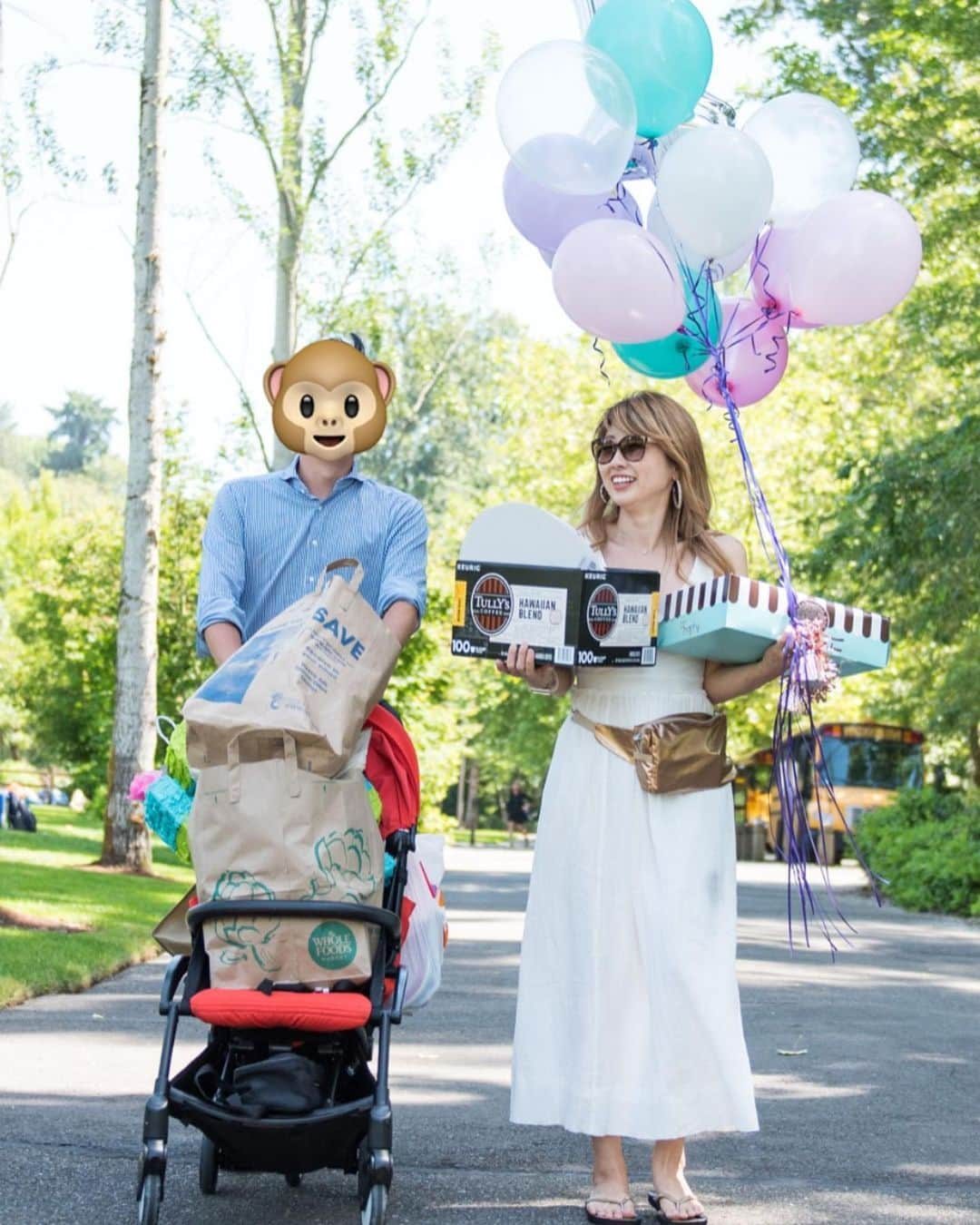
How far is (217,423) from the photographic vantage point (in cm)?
2434

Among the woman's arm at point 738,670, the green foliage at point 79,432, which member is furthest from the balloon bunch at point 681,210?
the green foliage at point 79,432

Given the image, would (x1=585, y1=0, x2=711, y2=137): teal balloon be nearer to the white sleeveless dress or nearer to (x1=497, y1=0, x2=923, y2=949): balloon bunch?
(x1=497, y1=0, x2=923, y2=949): balloon bunch

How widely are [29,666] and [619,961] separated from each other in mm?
35840

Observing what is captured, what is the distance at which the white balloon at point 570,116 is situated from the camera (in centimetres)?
533

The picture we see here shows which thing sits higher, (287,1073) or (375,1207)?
(287,1073)

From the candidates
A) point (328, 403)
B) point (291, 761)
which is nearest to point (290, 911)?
Answer: point (291, 761)

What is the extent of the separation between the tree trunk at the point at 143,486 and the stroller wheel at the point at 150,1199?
1269 cm

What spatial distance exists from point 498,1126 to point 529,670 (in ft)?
6.42

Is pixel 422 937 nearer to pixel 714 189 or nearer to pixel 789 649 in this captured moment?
pixel 789 649

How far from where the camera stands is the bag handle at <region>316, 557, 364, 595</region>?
4.32 m

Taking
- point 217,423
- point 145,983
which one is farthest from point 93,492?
point 145,983

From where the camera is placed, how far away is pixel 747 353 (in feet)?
18.5

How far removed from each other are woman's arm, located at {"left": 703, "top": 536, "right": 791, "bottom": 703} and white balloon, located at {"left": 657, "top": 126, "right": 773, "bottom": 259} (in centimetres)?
99

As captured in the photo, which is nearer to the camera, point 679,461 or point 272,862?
→ point 272,862
